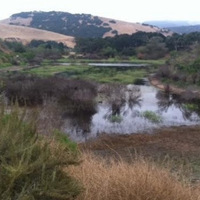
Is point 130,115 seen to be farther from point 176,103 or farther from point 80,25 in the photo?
point 80,25

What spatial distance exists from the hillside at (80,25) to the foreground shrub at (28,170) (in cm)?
11491

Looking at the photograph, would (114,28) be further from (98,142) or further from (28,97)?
(98,142)

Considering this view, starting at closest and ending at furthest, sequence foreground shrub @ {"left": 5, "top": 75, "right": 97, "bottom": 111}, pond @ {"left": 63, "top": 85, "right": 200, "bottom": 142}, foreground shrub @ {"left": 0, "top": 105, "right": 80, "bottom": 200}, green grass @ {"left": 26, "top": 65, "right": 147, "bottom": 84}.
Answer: foreground shrub @ {"left": 0, "top": 105, "right": 80, "bottom": 200} → pond @ {"left": 63, "top": 85, "right": 200, "bottom": 142} → foreground shrub @ {"left": 5, "top": 75, "right": 97, "bottom": 111} → green grass @ {"left": 26, "top": 65, "right": 147, "bottom": 84}

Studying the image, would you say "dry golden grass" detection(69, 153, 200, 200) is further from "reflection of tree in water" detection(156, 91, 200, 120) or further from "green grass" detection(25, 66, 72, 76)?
"green grass" detection(25, 66, 72, 76)

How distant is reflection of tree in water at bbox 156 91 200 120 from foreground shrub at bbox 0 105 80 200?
2079 cm

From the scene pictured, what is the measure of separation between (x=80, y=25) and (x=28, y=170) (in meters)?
132

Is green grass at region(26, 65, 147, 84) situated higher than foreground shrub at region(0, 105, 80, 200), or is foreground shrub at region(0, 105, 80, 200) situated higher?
foreground shrub at region(0, 105, 80, 200)

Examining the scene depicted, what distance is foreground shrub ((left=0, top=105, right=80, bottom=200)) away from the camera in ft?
15.3

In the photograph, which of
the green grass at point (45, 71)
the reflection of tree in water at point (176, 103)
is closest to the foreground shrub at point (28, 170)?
the reflection of tree in water at point (176, 103)

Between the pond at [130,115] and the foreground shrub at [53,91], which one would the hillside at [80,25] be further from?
the pond at [130,115]

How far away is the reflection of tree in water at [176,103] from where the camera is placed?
27750mm

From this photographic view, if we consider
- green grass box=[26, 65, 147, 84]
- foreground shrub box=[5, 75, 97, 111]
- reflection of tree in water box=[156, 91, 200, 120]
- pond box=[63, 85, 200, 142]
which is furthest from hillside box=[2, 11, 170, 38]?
pond box=[63, 85, 200, 142]

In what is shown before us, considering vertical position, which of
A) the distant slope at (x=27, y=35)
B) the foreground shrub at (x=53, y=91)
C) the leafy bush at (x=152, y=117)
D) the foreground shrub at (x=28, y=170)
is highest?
the foreground shrub at (x=28, y=170)

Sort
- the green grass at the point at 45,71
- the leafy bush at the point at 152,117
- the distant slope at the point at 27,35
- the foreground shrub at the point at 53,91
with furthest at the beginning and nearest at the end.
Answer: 1. the distant slope at the point at 27,35
2. the green grass at the point at 45,71
3. the foreground shrub at the point at 53,91
4. the leafy bush at the point at 152,117
